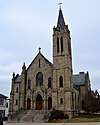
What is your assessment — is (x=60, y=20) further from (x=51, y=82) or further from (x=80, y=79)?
(x=80, y=79)

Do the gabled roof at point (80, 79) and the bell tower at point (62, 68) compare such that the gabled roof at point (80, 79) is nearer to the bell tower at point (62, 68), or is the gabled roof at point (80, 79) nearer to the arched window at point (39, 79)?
the bell tower at point (62, 68)

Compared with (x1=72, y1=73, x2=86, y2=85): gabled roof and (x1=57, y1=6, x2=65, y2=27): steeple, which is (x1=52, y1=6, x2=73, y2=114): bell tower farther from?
(x1=72, y1=73, x2=86, y2=85): gabled roof

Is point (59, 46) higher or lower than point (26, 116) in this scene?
higher

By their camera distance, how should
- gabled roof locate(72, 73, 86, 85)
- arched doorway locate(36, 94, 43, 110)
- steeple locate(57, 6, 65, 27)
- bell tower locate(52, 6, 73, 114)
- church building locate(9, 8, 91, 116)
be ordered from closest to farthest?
bell tower locate(52, 6, 73, 114) → church building locate(9, 8, 91, 116) → arched doorway locate(36, 94, 43, 110) → steeple locate(57, 6, 65, 27) → gabled roof locate(72, 73, 86, 85)

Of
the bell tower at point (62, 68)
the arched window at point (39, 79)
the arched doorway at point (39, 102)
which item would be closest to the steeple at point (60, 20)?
the bell tower at point (62, 68)

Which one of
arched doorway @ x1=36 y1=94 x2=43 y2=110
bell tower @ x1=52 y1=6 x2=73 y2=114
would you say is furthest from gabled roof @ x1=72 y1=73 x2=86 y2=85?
arched doorway @ x1=36 y1=94 x2=43 y2=110

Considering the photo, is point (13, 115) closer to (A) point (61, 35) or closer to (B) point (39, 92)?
(B) point (39, 92)

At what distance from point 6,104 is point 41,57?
25972 millimetres

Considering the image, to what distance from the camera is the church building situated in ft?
167

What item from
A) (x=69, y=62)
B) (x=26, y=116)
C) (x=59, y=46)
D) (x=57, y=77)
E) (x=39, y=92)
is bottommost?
(x=26, y=116)

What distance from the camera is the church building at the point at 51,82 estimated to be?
167ft

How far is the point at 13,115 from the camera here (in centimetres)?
5028

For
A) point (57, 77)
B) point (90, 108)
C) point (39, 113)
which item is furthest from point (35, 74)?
point (90, 108)

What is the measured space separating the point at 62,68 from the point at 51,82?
4433 millimetres
